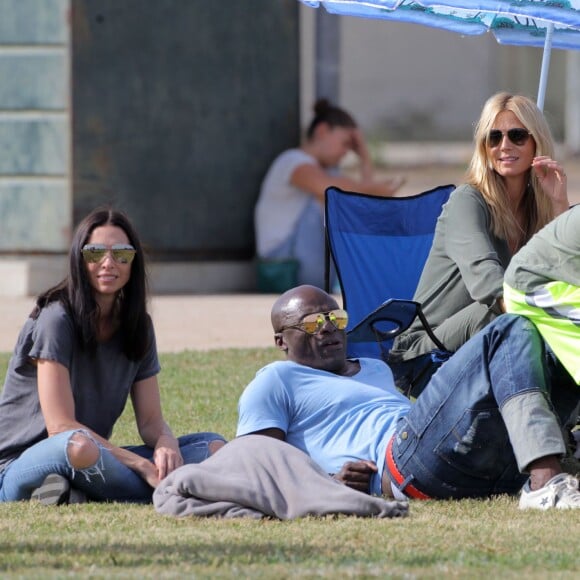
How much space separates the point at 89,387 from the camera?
5.32 m

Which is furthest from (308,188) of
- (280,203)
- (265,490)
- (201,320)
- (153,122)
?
(265,490)

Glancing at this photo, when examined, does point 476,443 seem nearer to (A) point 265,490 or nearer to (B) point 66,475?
(A) point 265,490

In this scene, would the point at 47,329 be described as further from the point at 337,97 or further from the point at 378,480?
the point at 337,97

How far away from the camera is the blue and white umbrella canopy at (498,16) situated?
6066mm

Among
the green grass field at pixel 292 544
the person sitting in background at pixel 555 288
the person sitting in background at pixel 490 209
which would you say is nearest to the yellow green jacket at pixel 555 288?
the person sitting in background at pixel 555 288

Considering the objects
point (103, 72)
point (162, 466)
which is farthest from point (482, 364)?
point (103, 72)

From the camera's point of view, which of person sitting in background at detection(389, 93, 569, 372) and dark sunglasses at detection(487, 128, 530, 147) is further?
dark sunglasses at detection(487, 128, 530, 147)

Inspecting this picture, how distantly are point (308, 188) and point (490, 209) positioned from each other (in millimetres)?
5772

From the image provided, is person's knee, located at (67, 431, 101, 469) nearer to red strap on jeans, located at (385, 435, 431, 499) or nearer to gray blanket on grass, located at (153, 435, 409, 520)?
Answer: gray blanket on grass, located at (153, 435, 409, 520)

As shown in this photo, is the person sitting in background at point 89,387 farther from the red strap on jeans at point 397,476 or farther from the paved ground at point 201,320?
the paved ground at point 201,320

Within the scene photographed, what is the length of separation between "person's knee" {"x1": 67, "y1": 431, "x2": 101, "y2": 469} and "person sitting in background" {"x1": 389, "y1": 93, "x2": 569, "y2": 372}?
1375 millimetres

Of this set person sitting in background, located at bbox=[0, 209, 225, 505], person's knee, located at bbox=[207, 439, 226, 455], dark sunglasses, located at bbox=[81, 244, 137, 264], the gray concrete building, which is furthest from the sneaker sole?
A: the gray concrete building

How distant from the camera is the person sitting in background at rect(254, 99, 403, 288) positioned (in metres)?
11.6

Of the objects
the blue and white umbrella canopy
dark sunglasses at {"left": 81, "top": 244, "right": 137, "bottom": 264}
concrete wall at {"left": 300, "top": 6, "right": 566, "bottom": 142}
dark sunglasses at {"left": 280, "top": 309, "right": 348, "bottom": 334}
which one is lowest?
concrete wall at {"left": 300, "top": 6, "right": 566, "bottom": 142}
